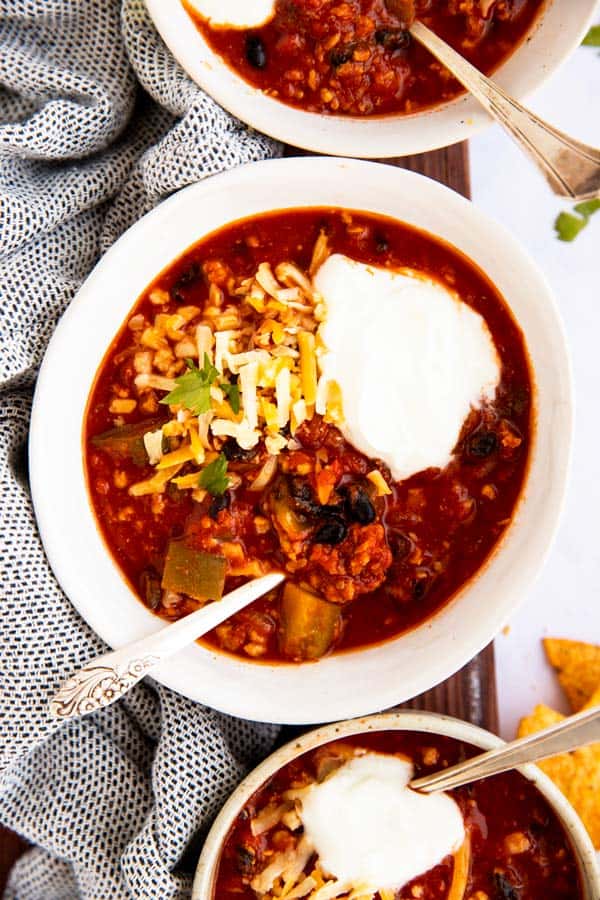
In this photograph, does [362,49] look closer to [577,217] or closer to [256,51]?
[256,51]

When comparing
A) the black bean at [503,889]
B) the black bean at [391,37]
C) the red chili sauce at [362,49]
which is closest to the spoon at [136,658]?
the black bean at [503,889]

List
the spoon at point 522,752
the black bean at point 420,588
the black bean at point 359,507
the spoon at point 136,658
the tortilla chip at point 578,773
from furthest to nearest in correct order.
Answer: the tortilla chip at point 578,773 < the black bean at point 420,588 < the black bean at point 359,507 < the spoon at point 136,658 < the spoon at point 522,752

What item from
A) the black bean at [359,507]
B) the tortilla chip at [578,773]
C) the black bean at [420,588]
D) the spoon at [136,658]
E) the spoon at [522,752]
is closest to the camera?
the spoon at [522,752]

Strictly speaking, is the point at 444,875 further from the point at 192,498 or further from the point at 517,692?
the point at 192,498

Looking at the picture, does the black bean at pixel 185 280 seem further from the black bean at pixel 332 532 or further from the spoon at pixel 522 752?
the spoon at pixel 522 752

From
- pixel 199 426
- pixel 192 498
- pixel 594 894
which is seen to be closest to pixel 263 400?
pixel 199 426

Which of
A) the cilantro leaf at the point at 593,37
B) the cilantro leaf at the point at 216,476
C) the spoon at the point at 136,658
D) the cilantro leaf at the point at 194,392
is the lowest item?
the spoon at the point at 136,658

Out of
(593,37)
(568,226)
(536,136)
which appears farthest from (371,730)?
(593,37)

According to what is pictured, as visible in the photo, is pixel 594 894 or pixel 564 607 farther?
pixel 564 607
